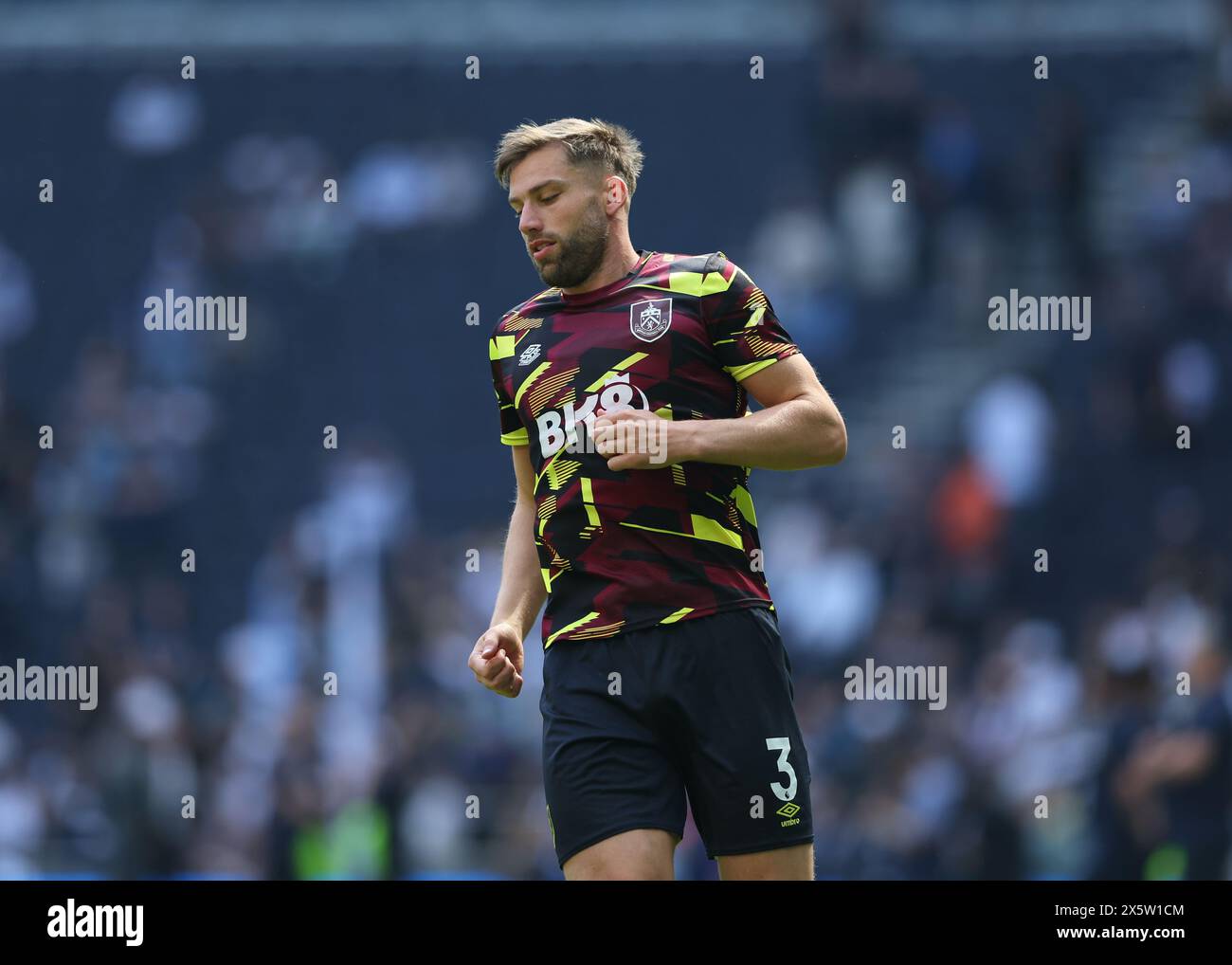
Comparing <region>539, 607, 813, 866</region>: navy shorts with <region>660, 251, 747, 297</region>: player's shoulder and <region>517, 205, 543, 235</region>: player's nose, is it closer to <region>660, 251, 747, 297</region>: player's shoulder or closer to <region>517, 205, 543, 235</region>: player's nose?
<region>660, 251, 747, 297</region>: player's shoulder

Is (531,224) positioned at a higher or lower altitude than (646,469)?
higher

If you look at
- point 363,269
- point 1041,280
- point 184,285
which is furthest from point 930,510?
point 184,285

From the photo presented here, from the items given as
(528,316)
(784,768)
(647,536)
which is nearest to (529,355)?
(528,316)

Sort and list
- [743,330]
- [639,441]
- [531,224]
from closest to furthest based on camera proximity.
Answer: [639,441]
[743,330]
[531,224]

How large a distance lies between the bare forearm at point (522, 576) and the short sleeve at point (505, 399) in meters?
0.16

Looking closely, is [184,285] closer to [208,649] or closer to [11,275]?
[11,275]

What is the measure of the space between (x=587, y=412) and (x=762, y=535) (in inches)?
234

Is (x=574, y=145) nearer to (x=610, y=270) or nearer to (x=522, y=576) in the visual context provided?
(x=610, y=270)

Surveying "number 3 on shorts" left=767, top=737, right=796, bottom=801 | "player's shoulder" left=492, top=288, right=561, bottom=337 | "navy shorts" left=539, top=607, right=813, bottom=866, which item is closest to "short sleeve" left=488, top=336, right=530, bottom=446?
"player's shoulder" left=492, top=288, right=561, bottom=337

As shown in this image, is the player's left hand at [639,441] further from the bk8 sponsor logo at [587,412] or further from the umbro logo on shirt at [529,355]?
the umbro logo on shirt at [529,355]

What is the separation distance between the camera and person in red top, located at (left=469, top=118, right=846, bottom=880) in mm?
3793

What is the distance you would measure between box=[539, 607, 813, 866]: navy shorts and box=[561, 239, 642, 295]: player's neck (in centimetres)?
84

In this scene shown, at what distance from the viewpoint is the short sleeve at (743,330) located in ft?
13.0

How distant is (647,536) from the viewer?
3.91 metres
